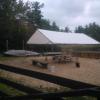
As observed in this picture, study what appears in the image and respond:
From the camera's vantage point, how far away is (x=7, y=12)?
39688 mm

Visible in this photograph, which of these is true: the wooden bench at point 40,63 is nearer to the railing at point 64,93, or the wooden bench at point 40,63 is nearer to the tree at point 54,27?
the railing at point 64,93

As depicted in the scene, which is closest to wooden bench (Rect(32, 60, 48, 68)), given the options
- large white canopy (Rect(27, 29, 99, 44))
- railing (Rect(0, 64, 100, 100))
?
large white canopy (Rect(27, 29, 99, 44))

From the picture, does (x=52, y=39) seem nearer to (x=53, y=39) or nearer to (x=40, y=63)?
(x=53, y=39)

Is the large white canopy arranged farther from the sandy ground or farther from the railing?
the railing

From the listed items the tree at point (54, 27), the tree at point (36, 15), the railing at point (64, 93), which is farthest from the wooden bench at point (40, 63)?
the tree at point (54, 27)

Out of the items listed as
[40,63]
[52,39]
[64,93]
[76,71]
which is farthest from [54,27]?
[64,93]

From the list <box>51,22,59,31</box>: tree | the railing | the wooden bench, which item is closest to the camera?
the railing

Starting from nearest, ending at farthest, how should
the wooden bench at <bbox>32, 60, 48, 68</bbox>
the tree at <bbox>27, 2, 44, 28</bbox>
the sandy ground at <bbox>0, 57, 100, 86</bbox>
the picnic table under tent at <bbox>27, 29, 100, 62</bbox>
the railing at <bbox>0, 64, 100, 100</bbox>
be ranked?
the railing at <bbox>0, 64, 100, 100</bbox> → the sandy ground at <bbox>0, 57, 100, 86</bbox> → the wooden bench at <bbox>32, 60, 48, 68</bbox> → the picnic table under tent at <bbox>27, 29, 100, 62</bbox> → the tree at <bbox>27, 2, 44, 28</bbox>

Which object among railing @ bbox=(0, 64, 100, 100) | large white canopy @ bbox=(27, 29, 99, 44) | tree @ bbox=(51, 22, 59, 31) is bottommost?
railing @ bbox=(0, 64, 100, 100)

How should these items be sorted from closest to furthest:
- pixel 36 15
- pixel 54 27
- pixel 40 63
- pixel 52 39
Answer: pixel 40 63, pixel 52 39, pixel 36 15, pixel 54 27

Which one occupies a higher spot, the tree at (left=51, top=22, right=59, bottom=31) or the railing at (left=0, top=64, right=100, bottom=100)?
the tree at (left=51, top=22, right=59, bottom=31)

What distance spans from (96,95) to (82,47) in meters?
41.6

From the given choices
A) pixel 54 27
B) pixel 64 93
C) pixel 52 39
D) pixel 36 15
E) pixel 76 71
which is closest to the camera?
pixel 64 93

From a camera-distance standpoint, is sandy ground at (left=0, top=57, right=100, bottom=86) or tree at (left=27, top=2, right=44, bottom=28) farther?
tree at (left=27, top=2, right=44, bottom=28)
